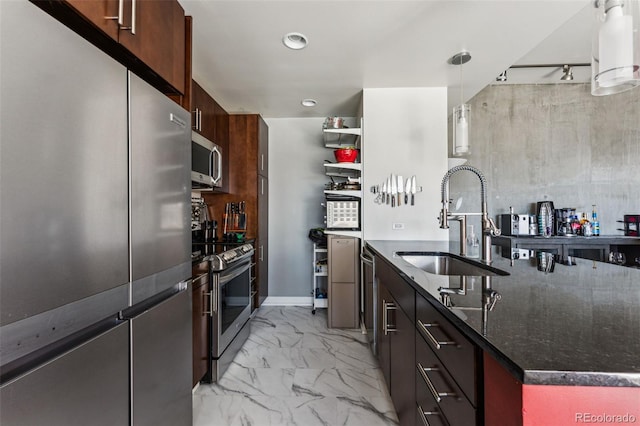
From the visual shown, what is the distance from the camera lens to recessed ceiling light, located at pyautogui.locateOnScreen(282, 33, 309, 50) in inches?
78.4

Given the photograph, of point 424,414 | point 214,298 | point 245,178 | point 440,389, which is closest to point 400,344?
point 424,414

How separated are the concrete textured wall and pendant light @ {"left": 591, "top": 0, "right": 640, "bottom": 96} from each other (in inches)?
112

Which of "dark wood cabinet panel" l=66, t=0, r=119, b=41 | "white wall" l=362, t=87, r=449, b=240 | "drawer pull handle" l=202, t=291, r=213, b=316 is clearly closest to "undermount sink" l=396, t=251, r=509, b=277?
"white wall" l=362, t=87, r=449, b=240

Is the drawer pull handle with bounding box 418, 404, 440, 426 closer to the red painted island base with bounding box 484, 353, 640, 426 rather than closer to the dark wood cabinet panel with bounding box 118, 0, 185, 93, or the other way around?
the red painted island base with bounding box 484, 353, 640, 426

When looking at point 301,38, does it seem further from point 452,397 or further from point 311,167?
point 452,397

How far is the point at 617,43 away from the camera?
90cm

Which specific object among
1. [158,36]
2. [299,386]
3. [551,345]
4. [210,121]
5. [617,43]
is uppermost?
[210,121]

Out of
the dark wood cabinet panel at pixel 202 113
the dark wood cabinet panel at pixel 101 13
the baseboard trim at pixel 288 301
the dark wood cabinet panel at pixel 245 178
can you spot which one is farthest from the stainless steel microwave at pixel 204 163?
the baseboard trim at pixel 288 301

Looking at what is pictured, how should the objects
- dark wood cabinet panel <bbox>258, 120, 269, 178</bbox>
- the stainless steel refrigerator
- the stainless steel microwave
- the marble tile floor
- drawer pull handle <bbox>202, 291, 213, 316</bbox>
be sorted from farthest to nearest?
dark wood cabinet panel <bbox>258, 120, 269, 178</bbox>
the stainless steel microwave
drawer pull handle <bbox>202, 291, 213, 316</bbox>
the marble tile floor
the stainless steel refrigerator

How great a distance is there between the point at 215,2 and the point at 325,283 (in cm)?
303

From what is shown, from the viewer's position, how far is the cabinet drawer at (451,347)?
68 cm

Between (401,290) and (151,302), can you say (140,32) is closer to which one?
(151,302)

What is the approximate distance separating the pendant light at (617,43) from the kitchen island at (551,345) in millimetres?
689

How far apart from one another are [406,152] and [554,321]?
2432mm
